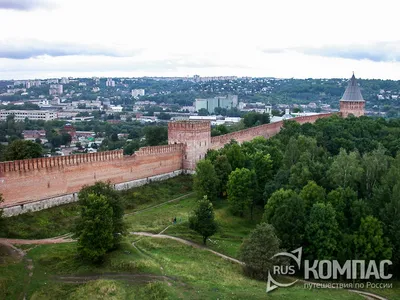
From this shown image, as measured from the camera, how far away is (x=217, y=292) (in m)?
23.3

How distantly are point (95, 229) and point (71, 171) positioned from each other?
1130cm

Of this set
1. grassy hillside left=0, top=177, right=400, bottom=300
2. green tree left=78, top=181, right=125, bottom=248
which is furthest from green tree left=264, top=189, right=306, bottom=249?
green tree left=78, top=181, right=125, bottom=248

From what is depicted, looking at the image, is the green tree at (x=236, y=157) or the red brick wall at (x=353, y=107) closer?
the green tree at (x=236, y=157)

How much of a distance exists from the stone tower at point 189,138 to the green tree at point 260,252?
68.5 feet

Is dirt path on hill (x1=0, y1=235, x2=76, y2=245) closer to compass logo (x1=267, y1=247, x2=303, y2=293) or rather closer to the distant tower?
compass logo (x1=267, y1=247, x2=303, y2=293)

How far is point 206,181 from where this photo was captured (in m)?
39.2

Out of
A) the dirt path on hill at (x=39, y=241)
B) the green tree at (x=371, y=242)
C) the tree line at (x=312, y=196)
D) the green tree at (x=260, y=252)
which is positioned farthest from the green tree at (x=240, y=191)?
the dirt path on hill at (x=39, y=241)

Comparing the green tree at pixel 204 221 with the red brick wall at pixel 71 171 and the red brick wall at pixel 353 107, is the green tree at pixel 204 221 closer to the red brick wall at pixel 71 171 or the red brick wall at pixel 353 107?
the red brick wall at pixel 71 171

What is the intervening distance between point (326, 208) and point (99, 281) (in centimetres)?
1442

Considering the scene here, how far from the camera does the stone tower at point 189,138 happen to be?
47688 millimetres

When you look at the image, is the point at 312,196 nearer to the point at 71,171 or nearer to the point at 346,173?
the point at 346,173

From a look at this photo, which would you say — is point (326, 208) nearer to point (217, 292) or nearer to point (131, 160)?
point (217, 292)

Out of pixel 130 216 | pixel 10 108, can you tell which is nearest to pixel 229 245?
pixel 130 216

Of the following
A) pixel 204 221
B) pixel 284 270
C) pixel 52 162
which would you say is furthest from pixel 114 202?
pixel 284 270
